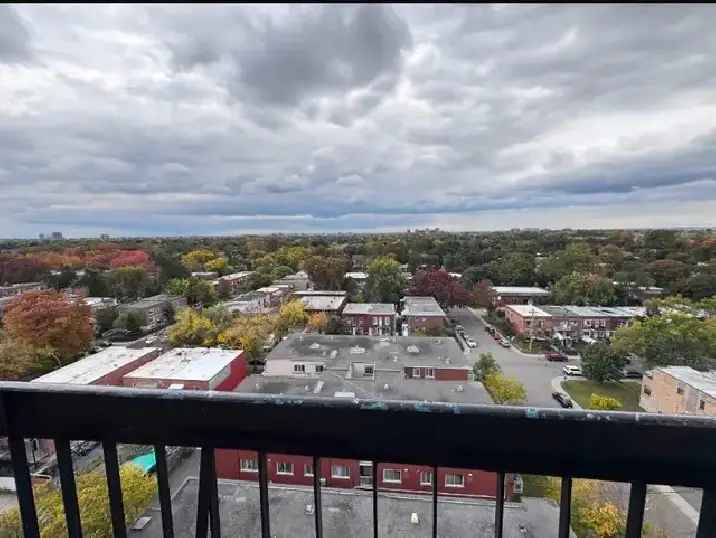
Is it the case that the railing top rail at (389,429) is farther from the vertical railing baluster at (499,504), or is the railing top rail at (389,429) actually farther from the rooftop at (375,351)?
the rooftop at (375,351)

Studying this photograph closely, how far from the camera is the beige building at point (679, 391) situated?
5.82 meters

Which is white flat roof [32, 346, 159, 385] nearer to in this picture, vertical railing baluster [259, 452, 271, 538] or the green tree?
vertical railing baluster [259, 452, 271, 538]

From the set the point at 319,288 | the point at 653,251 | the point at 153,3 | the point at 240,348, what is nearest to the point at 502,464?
the point at 153,3

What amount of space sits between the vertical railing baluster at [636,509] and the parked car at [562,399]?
855 centimetres

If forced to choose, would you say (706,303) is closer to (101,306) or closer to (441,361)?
(441,361)

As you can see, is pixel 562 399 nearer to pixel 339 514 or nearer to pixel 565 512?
pixel 339 514

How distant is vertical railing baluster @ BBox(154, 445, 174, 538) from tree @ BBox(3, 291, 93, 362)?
10.3 metres

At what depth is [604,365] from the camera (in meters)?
9.22

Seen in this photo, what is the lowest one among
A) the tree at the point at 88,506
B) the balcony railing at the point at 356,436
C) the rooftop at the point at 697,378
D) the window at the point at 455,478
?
the rooftop at the point at 697,378

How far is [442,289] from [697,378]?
35.0ft

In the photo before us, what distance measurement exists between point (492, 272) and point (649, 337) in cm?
1169

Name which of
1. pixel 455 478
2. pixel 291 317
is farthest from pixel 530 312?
pixel 455 478

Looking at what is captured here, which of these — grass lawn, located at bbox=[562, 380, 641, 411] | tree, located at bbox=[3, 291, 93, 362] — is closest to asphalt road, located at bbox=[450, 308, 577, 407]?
grass lawn, located at bbox=[562, 380, 641, 411]

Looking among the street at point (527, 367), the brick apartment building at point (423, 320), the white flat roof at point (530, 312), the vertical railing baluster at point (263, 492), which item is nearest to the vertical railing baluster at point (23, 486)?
the vertical railing baluster at point (263, 492)
